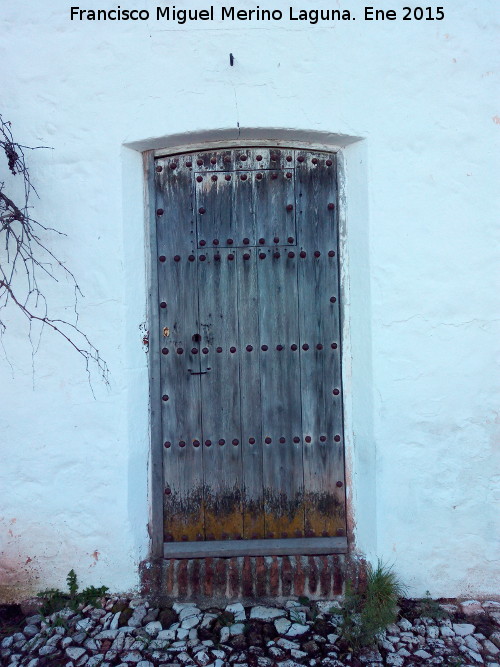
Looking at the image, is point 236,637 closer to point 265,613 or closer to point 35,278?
point 265,613

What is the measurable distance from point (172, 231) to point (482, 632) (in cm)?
237

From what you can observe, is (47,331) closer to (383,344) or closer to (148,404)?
(148,404)

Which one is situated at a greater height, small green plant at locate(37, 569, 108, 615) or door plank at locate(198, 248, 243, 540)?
door plank at locate(198, 248, 243, 540)

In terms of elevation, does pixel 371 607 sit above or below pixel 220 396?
below

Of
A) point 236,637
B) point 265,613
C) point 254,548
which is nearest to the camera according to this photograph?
point 236,637

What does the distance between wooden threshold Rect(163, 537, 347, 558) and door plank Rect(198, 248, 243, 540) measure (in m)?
0.06

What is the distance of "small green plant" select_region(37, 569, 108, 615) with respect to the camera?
260cm

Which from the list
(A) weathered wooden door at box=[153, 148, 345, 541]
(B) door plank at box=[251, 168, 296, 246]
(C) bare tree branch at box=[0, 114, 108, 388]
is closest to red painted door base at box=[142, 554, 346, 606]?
(A) weathered wooden door at box=[153, 148, 345, 541]

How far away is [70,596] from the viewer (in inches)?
104

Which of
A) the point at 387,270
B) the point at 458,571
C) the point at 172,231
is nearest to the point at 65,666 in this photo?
the point at 458,571

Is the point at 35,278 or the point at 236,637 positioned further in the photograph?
the point at 35,278

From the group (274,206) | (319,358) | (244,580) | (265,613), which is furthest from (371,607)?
(274,206)

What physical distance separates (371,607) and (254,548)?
2.00ft

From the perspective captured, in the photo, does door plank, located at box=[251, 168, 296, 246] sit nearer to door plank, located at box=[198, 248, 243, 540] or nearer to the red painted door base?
door plank, located at box=[198, 248, 243, 540]
